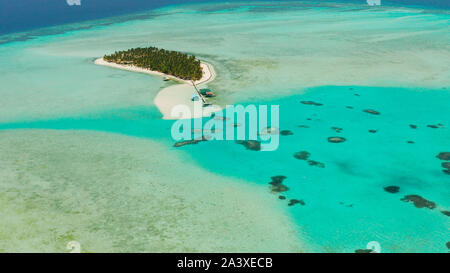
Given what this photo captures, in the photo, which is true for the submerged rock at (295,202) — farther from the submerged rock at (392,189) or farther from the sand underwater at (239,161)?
the submerged rock at (392,189)

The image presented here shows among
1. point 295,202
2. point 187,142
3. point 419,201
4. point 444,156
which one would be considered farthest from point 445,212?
point 187,142

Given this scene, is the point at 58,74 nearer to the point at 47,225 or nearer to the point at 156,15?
the point at 47,225

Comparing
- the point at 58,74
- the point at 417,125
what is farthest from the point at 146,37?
the point at 417,125

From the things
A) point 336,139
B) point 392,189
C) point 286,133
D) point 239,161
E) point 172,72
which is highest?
point 172,72

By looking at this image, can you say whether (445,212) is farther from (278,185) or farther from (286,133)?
(286,133)

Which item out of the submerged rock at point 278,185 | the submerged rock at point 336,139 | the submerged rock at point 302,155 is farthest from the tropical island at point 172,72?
the submerged rock at point 278,185

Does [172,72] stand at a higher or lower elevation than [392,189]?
higher
